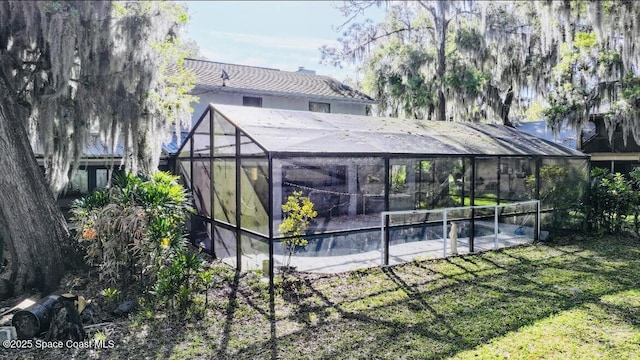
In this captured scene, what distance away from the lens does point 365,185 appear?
9.09 metres

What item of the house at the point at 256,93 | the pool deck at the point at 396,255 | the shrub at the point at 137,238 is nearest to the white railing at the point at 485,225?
the pool deck at the point at 396,255

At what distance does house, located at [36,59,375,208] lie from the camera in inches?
415

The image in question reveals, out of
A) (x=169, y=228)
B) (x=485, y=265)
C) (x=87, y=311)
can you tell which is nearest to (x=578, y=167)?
(x=485, y=265)

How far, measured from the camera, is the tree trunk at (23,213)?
5.57 m

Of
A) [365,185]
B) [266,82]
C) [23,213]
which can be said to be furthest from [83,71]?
[266,82]

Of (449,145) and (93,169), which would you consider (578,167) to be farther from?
(93,169)

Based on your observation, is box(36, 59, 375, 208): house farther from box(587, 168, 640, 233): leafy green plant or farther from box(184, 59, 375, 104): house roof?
box(587, 168, 640, 233): leafy green plant

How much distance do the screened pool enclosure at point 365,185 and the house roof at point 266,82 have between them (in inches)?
197

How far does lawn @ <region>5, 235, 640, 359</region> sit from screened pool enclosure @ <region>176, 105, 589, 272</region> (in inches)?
31.2

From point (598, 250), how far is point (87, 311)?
344 inches

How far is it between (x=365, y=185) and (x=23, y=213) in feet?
20.0

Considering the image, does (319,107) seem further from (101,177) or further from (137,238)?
(137,238)

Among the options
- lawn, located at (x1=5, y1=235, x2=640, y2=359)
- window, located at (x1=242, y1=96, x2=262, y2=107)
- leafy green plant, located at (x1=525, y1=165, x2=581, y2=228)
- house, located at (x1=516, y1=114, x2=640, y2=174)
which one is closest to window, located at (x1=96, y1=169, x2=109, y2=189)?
window, located at (x1=242, y1=96, x2=262, y2=107)

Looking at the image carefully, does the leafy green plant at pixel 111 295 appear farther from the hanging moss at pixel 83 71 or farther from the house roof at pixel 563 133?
the house roof at pixel 563 133
